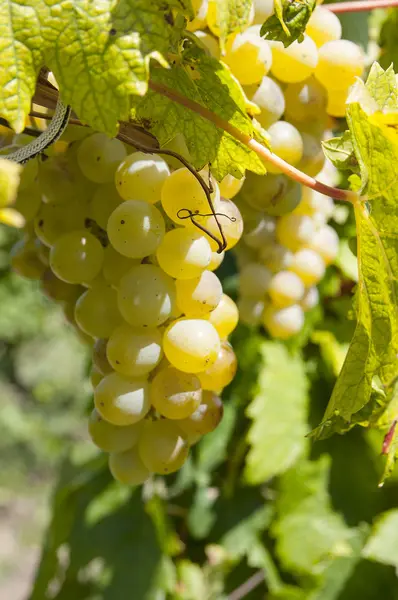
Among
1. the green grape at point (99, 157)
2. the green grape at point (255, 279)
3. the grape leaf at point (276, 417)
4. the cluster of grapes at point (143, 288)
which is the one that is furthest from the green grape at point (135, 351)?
the grape leaf at point (276, 417)

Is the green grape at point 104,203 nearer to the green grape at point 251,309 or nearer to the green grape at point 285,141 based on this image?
the green grape at point 285,141

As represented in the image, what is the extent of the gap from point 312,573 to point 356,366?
1.64ft

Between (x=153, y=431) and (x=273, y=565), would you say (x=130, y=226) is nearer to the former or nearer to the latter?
(x=153, y=431)

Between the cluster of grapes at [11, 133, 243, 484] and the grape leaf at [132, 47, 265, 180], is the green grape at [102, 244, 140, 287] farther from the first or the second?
the grape leaf at [132, 47, 265, 180]

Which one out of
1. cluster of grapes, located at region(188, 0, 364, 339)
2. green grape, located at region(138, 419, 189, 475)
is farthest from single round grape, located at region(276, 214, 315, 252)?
green grape, located at region(138, 419, 189, 475)

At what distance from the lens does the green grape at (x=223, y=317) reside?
1.56ft

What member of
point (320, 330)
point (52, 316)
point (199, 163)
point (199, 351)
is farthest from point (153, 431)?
point (52, 316)

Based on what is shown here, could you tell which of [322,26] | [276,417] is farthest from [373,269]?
[276,417]

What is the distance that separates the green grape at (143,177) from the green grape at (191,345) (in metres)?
0.08

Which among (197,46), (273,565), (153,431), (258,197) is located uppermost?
(197,46)

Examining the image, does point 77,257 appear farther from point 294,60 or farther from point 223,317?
point 294,60

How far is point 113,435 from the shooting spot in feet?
→ 1.60

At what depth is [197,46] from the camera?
1.24 feet

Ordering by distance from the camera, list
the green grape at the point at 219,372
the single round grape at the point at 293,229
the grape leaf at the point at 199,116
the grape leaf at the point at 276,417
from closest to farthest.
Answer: the grape leaf at the point at 199,116, the green grape at the point at 219,372, the single round grape at the point at 293,229, the grape leaf at the point at 276,417
